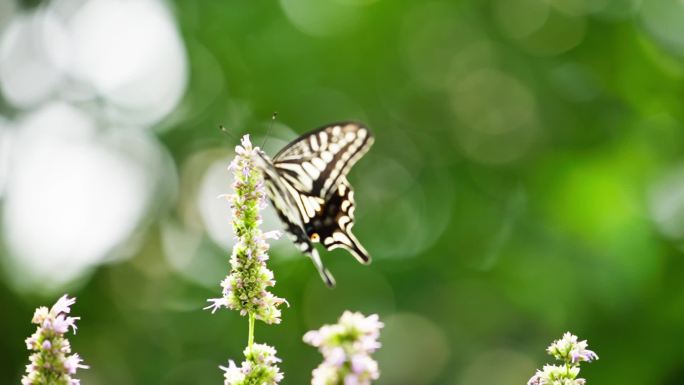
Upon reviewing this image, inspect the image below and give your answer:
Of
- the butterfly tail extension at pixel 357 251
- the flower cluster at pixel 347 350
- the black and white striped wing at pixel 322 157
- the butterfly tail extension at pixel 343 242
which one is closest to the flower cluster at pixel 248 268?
the butterfly tail extension at pixel 357 251

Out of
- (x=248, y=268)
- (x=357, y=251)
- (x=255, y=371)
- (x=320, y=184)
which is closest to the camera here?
(x=255, y=371)

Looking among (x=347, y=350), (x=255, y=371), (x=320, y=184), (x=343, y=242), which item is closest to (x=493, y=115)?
(x=320, y=184)

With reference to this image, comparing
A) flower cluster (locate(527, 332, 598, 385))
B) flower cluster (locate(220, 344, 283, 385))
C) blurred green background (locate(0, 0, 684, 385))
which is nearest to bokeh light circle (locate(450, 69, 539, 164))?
blurred green background (locate(0, 0, 684, 385))

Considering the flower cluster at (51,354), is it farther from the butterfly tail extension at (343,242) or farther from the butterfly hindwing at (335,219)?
the butterfly hindwing at (335,219)

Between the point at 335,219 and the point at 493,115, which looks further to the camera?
the point at 493,115

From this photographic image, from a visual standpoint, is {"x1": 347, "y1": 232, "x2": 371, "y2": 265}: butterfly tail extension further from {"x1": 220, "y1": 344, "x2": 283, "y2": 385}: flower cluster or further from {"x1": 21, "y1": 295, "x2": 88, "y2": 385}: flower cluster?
{"x1": 21, "y1": 295, "x2": 88, "y2": 385}: flower cluster

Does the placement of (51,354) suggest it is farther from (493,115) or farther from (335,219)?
(493,115)

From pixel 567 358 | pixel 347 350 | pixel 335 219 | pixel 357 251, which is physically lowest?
pixel 347 350

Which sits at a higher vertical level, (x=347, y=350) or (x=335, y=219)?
(x=335, y=219)

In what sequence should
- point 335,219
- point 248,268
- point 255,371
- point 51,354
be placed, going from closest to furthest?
point 51,354 → point 255,371 → point 248,268 → point 335,219
